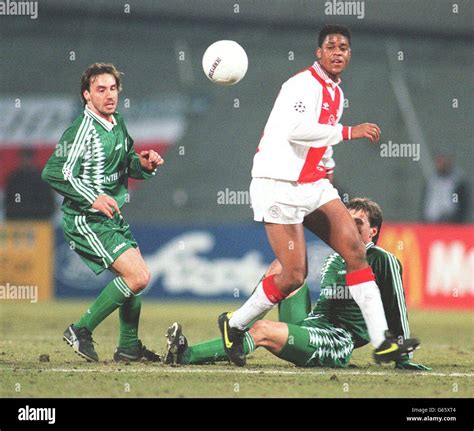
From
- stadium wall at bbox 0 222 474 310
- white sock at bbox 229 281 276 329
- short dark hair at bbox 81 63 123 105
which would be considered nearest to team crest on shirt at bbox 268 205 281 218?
white sock at bbox 229 281 276 329

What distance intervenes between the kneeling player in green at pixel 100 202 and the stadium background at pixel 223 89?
417 inches

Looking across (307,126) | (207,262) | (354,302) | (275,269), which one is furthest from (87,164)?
(207,262)

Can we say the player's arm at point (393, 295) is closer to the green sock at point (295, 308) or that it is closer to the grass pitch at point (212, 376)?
the grass pitch at point (212, 376)

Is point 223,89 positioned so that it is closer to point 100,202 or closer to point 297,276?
point 100,202

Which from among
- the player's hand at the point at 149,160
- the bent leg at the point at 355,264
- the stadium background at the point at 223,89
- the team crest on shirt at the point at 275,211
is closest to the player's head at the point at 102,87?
the player's hand at the point at 149,160

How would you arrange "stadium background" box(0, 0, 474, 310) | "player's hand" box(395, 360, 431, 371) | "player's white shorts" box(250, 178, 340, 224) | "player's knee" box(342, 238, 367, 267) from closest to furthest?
"player's knee" box(342, 238, 367, 267) → "player's white shorts" box(250, 178, 340, 224) → "player's hand" box(395, 360, 431, 371) → "stadium background" box(0, 0, 474, 310)

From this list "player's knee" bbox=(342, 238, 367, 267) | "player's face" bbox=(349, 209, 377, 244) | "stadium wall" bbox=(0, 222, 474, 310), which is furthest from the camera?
"stadium wall" bbox=(0, 222, 474, 310)

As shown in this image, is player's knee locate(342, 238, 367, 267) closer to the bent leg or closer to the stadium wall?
the bent leg

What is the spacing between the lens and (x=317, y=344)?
745 centimetres

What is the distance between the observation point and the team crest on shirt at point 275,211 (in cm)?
725

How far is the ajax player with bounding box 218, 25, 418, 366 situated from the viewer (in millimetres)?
7094

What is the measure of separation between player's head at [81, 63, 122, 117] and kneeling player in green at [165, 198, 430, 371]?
1.63m

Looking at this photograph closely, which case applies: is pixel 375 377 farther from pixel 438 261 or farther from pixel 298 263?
pixel 438 261

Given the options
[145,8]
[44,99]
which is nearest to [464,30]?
[145,8]
